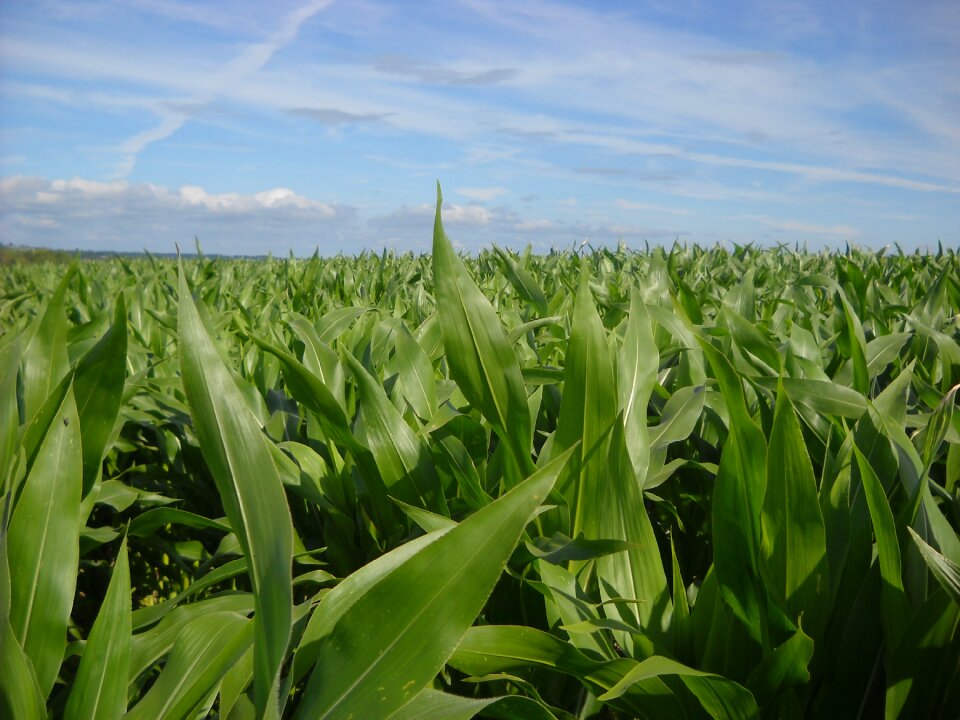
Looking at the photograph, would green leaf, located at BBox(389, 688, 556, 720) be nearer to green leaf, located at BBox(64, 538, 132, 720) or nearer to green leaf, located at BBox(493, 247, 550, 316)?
green leaf, located at BBox(64, 538, 132, 720)

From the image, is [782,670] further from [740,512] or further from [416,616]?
[416,616]

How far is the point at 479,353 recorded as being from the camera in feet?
3.82

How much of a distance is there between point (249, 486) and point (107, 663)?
1.03 feet

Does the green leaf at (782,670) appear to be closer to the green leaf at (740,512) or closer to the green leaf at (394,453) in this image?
the green leaf at (740,512)

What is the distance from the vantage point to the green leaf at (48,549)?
2.99 ft

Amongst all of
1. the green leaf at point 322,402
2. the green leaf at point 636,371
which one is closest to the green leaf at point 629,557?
the green leaf at point 636,371

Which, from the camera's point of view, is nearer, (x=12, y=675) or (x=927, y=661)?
(x=12, y=675)

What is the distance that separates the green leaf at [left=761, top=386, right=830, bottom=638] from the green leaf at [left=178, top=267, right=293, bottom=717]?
0.60 meters

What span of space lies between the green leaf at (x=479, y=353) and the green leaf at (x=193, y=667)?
0.46m

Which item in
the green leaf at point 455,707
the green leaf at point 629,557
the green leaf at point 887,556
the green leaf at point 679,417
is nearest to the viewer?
the green leaf at point 455,707

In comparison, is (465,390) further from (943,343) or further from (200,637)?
(943,343)


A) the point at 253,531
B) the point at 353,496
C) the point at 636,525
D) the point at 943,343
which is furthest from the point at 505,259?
the point at 253,531

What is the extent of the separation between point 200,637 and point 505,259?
1.48 metres

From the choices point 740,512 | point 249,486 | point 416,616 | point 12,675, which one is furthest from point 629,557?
point 12,675
